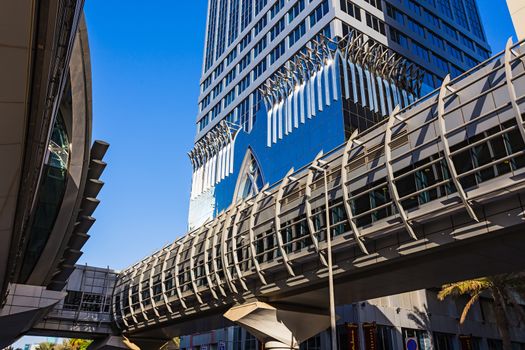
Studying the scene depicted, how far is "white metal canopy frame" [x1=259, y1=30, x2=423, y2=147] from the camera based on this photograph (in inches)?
1895

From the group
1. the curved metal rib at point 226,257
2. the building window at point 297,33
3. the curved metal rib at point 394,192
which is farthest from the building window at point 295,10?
the curved metal rib at point 394,192

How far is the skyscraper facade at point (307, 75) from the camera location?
48594mm

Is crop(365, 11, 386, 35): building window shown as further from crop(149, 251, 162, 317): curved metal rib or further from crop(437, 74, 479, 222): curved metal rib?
crop(437, 74, 479, 222): curved metal rib

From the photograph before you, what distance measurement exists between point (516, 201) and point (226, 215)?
19.9 m

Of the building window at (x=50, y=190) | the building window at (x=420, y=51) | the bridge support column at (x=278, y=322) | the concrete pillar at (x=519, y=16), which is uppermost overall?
the building window at (x=420, y=51)

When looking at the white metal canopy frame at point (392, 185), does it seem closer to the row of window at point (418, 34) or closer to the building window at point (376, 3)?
the row of window at point (418, 34)

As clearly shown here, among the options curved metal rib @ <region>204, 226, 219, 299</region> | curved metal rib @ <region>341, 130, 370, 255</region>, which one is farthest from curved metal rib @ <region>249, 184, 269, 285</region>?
curved metal rib @ <region>341, 130, 370, 255</region>

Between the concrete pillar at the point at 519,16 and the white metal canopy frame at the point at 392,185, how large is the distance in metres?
3.28

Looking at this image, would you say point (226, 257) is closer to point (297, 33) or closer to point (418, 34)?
point (297, 33)

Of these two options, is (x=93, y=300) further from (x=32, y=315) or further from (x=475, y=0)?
(x=475, y=0)

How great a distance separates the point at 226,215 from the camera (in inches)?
1226

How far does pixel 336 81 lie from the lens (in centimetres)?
4697

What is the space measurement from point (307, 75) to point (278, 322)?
32.6m

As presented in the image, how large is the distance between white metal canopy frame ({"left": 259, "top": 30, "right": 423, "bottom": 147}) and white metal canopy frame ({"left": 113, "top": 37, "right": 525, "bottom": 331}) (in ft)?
74.3
